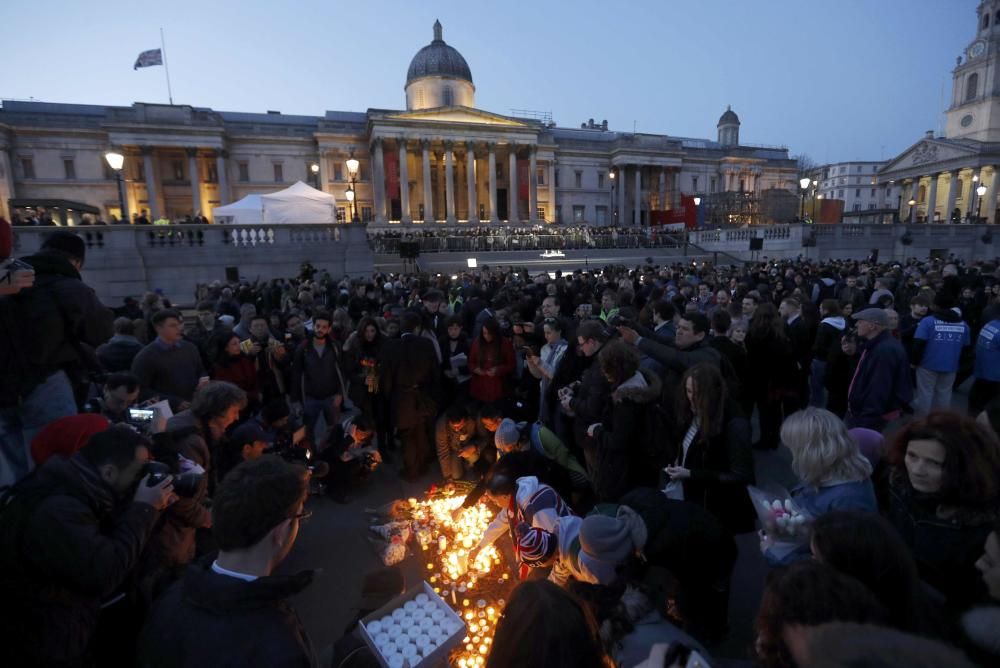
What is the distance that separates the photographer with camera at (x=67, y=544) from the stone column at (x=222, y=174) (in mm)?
49861

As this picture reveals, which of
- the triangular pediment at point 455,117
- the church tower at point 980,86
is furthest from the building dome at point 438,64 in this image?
the church tower at point 980,86

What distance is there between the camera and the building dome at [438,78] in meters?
52.4

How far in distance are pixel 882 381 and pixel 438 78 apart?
5638 centimetres

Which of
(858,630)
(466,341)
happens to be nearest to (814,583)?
(858,630)

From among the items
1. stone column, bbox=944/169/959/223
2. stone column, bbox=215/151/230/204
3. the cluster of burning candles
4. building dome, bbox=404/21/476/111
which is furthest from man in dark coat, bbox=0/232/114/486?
stone column, bbox=944/169/959/223

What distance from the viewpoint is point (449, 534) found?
172 inches

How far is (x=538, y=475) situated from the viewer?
419 cm

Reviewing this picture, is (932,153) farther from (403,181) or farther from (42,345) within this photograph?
(42,345)

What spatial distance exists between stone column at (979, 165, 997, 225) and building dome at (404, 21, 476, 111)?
5860 centimetres

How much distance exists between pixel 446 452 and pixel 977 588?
4656 millimetres

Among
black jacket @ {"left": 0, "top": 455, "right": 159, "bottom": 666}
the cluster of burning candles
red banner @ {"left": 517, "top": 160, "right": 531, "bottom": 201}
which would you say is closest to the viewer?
black jacket @ {"left": 0, "top": 455, "right": 159, "bottom": 666}

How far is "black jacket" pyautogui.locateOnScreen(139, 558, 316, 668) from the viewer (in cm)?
156

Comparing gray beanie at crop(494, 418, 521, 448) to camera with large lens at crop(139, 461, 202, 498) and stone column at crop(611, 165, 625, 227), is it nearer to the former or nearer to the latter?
camera with large lens at crop(139, 461, 202, 498)

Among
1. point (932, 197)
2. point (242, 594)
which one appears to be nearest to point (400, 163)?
point (242, 594)
